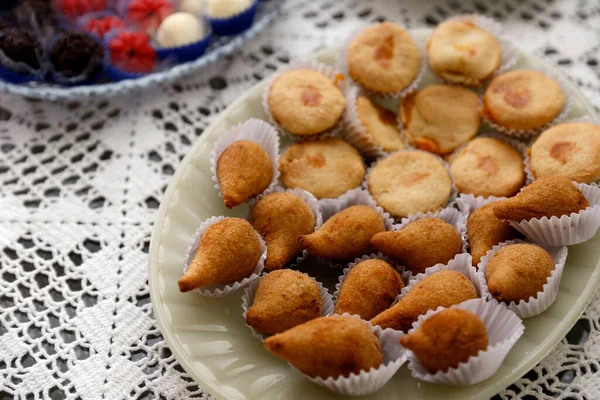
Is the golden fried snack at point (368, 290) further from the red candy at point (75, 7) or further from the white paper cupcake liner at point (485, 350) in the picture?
the red candy at point (75, 7)

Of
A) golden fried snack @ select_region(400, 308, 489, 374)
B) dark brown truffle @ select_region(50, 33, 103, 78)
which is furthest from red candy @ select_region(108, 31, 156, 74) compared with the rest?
golden fried snack @ select_region(400, 308, 489, 374)

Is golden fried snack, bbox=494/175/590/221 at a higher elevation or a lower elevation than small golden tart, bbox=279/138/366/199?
higher

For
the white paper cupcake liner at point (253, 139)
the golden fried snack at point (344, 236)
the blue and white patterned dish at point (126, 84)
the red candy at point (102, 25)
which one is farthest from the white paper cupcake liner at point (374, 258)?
the red candy at point (102, 25)

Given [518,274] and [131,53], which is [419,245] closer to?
[518,274]

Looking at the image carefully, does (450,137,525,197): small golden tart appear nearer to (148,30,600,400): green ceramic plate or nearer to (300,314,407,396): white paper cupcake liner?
(148,30,600,400): green ceramic plate

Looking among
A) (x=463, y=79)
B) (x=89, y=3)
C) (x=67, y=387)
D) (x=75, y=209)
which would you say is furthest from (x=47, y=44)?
Answer: (x=463, y=79)

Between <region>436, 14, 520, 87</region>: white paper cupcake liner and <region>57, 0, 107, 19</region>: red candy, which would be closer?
<region>436, 14, 520, 87</region>: white paper cupcake liner
